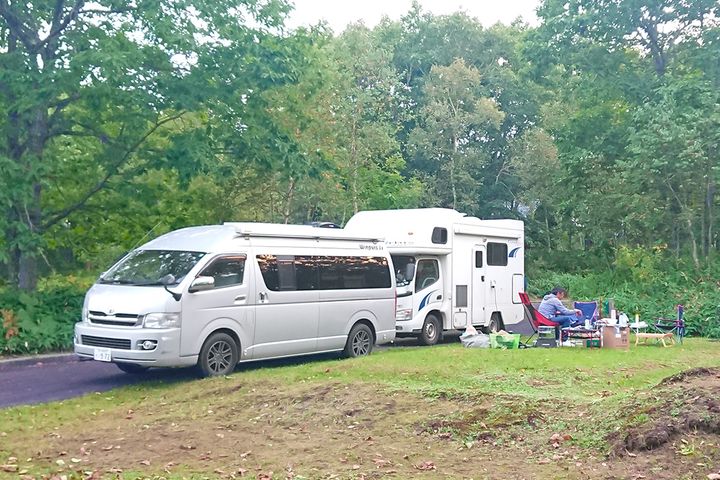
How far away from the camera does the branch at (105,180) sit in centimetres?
1673

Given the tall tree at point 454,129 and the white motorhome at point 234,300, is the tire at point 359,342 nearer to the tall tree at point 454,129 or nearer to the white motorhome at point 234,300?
the white motorhome at point 234,300

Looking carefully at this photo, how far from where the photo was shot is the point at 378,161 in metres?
30.1

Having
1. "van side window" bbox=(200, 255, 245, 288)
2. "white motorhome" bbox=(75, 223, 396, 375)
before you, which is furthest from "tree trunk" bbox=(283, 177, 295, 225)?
"van side window" bbox=(200, 255, 245, 288)

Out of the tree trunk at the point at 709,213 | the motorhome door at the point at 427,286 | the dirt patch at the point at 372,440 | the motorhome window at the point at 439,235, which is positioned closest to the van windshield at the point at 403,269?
the motorhome door at the point at 427,286

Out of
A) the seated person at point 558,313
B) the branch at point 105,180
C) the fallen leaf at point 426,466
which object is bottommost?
the fallen leaf at point 426,466

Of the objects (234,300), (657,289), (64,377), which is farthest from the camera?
(657,289)

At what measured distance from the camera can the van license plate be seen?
11289 millimetres

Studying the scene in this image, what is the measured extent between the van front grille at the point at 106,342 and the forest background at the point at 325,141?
381 centimetres

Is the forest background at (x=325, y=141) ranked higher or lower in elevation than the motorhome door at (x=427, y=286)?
higher

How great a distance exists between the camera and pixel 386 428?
312 inches

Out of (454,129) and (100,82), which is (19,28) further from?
(454,129)

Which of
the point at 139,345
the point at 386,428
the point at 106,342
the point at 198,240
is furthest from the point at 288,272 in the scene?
the point at 386,428

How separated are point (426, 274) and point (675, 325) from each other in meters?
5.89

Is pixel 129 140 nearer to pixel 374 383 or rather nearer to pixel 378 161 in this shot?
pixel 374 383
